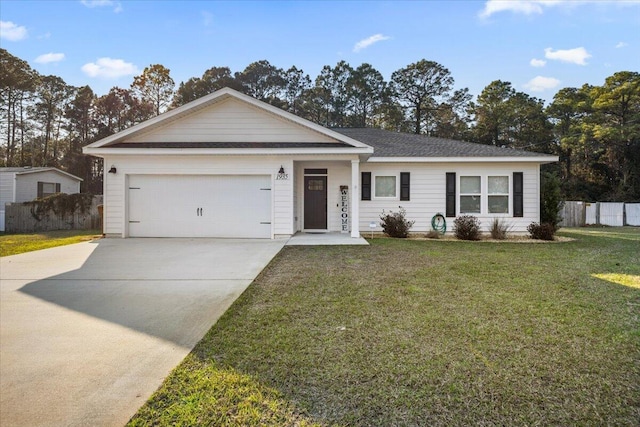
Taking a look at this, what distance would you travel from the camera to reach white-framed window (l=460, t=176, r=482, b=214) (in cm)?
1208

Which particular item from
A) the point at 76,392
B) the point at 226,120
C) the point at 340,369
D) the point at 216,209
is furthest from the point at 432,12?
the point at 76,392

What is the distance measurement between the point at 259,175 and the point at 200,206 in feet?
7.05

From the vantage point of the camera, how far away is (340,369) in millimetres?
2623

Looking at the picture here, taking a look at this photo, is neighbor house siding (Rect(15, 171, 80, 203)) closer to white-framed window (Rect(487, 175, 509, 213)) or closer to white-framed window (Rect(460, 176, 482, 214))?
white-framed window (Rect(460, 176, 482, 214))

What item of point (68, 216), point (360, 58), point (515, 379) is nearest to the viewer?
point (515, 379)

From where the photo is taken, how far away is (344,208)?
1238 cm

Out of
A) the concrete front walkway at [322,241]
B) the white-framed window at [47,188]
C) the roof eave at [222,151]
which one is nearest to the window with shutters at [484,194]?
the roof eave at [222,151]

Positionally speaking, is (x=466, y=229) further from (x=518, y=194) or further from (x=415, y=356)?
(x=415, y=356)

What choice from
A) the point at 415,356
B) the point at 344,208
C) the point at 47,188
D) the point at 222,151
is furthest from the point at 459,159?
the point at 47,188

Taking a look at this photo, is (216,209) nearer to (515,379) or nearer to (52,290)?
(52,290)

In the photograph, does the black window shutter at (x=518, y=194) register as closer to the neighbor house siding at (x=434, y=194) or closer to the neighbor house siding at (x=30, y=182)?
the neighbor house siding at (x=434, y=194)

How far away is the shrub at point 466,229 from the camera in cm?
1097

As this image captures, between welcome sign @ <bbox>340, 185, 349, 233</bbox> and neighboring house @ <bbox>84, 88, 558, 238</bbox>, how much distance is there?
2.0 inches

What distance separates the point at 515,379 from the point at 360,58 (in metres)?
32.9
